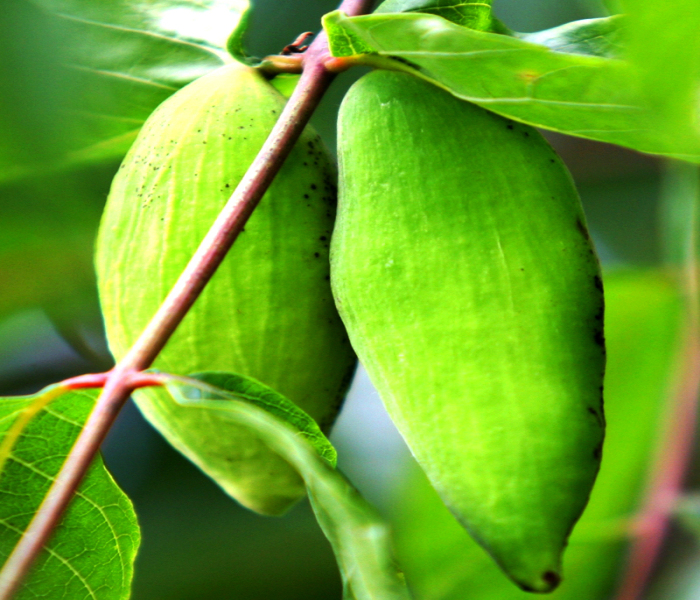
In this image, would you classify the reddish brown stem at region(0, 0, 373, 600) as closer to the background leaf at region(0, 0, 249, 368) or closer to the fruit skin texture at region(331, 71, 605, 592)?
the fruit skin texture at region(331, 71, 605, 592)

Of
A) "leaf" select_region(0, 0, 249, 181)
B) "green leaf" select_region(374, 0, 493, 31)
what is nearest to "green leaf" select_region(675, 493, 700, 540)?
"green leaf" select_region(374, 0, 493, 31)

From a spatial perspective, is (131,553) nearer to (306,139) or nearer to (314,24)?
(306,139)

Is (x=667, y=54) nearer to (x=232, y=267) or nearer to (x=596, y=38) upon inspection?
(x=596, y=38)

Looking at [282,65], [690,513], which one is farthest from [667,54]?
[690,513]

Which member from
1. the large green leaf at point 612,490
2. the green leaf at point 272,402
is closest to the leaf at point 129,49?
→ the green leaf at point 272,402

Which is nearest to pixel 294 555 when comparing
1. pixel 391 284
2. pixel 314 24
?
pixel 314 24

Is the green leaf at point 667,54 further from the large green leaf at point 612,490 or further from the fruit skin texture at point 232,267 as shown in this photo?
the large green leaf at point 612,490
